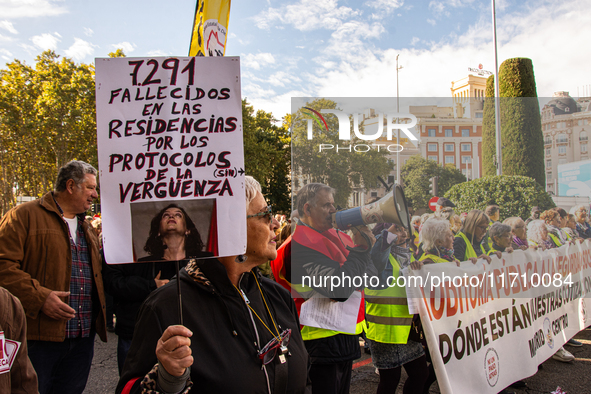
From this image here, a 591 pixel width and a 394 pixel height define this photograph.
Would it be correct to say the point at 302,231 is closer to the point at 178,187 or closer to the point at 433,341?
the point at 433,341

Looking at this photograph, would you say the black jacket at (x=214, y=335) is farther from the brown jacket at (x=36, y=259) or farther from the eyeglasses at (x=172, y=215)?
the brown jacket at (x=36, y=259)

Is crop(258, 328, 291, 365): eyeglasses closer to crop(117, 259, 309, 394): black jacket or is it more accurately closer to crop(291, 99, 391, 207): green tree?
crop(117, 259, 309, 394): black jacket

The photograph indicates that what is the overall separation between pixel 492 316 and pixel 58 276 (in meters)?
3.04

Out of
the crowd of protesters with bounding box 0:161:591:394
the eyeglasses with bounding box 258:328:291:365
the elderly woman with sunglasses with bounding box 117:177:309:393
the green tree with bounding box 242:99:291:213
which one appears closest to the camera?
the elderly woman with sunglasses with bounding box 117:177:309:393

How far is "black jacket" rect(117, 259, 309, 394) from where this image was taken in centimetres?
127

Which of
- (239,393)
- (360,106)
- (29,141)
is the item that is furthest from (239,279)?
(29,141)

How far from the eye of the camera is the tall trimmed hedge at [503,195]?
11.3 ft

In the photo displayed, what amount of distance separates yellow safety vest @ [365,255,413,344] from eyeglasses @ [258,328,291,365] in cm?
154

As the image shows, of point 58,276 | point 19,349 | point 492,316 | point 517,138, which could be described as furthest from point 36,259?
point 517,138

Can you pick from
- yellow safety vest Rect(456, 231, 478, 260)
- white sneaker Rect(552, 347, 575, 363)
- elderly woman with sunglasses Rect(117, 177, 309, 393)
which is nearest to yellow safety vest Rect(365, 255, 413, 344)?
yellow safety vest Rect(456, 231, 478, 260)

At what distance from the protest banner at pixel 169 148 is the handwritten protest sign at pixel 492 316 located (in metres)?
1.80

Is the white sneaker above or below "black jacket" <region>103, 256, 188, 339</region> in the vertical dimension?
below

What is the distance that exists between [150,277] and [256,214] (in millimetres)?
1725

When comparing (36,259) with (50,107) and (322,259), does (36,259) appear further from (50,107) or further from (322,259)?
(50,107)
